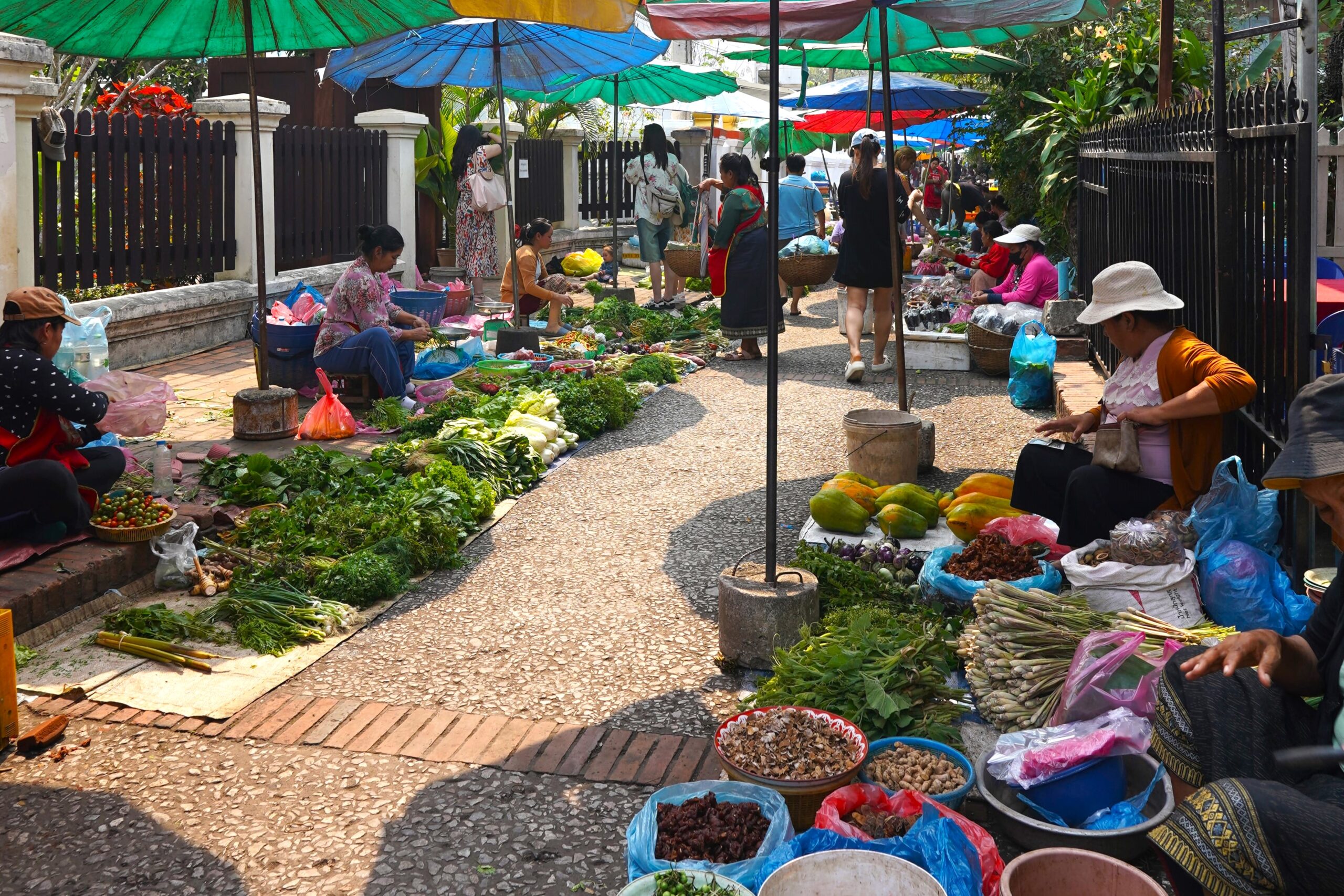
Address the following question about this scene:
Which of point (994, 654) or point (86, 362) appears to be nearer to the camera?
point (994, 654)

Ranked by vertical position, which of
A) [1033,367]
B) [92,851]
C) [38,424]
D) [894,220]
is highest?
[894,220]

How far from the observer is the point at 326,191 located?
1381cm

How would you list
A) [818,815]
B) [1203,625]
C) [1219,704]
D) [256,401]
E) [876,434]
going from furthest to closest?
1. [256,401]
2. [876,434]
3. [1203,625]
4. [818,815]
5. [1219,704]

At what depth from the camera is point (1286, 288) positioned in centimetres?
438

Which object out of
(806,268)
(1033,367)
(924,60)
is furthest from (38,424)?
(924,60)

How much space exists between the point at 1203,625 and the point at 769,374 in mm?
1863

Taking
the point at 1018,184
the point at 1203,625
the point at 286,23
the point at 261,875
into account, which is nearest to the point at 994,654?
the point at 1203,625

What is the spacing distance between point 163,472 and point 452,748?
3.10 m

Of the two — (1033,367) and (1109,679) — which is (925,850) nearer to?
(1109,679)

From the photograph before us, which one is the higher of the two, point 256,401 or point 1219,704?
point 256,401

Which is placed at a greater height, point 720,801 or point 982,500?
point 982,500

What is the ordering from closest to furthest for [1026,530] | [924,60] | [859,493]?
[1026,530]
[859,493]
[924,60]

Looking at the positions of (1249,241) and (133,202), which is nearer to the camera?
(1249,241)

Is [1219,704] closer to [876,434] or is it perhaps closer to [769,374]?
[769,374]
